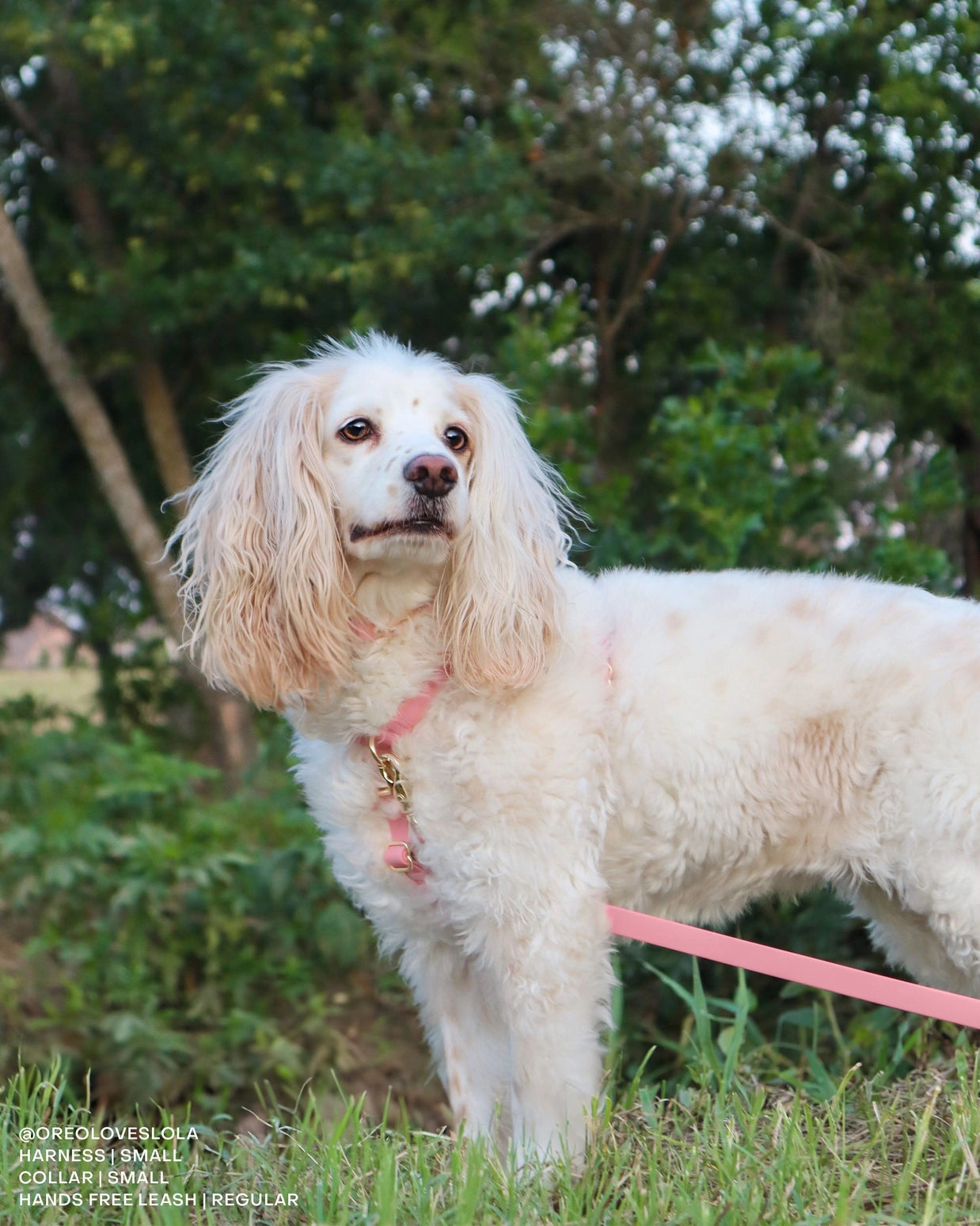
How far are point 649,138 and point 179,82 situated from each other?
2.54 meters

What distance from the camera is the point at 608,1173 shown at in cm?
218

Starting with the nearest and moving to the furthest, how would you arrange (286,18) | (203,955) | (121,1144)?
(121,1144) → (203,955) → (286,18)

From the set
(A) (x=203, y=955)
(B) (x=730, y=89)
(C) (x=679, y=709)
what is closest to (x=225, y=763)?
(A) (x=203, y=955)

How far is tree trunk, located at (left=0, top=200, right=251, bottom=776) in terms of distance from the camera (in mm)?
6961

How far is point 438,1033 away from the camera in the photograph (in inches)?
110

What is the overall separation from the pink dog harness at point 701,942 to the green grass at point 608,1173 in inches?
7.0

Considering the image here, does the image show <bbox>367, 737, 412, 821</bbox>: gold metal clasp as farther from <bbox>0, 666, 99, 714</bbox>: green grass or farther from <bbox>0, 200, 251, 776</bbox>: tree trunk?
<bbox>0, 666, 99, 714</bbox>: green grass

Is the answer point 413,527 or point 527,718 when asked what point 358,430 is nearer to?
point 413,527

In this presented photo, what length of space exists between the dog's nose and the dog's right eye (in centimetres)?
24

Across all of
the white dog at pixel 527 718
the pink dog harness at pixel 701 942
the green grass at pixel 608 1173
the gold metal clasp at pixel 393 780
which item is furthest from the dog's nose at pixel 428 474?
the green grass at pixel 608 1173

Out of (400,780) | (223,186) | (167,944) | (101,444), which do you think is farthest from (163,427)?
(400,780)

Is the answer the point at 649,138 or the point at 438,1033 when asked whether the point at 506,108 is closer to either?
the point at 649,138

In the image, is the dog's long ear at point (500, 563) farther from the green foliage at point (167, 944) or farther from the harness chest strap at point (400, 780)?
the green foliage at point (167, 944)

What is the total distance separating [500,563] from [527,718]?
333 millimetres
